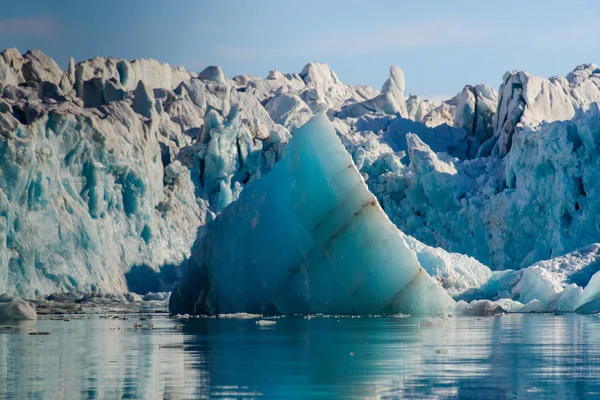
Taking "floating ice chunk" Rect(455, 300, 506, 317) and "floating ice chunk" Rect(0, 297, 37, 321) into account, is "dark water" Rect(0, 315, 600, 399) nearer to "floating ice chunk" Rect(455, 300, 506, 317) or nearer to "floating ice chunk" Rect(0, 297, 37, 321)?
"floating ice chunk" Rect(0, 297, 37, 321)

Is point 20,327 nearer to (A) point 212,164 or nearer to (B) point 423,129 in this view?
(A) point 212,164

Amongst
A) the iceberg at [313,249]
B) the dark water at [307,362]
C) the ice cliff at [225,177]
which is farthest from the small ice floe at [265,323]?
the ice cliff at [225,177]

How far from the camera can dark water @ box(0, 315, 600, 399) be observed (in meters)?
7.84

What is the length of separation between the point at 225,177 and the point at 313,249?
2378 cm

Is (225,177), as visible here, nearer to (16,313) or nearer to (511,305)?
(511,305)

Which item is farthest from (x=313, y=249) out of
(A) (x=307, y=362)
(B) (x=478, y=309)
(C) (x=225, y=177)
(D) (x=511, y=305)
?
(C) (x=225, y=177)

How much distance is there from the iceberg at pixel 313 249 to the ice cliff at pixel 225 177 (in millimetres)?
4967

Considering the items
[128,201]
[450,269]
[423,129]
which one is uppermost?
[423,129]

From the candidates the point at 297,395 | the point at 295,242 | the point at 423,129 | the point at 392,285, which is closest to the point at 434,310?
the point at 392,285

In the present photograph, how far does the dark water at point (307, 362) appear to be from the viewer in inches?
309

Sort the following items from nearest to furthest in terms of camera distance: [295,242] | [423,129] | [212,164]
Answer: [295,242] → [212,164] → [423,129]

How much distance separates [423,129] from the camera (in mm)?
49281

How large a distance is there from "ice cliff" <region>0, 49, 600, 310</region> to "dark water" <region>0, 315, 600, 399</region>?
31.8 feet

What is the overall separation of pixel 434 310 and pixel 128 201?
18996 millimetres
